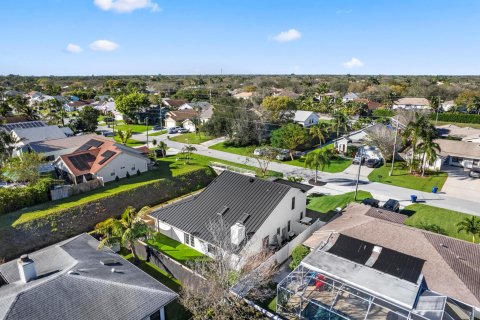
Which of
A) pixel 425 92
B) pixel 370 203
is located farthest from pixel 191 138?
pixel 425 92

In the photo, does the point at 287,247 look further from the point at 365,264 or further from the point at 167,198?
the point at 167,198

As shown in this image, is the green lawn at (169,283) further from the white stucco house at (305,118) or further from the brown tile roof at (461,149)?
the white stucco house at (305,118)

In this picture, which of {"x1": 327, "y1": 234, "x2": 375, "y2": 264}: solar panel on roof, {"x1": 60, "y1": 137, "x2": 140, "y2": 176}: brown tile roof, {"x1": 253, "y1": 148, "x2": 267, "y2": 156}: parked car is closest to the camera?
{"x1": 327, "y1": 234, "x2": 375, "y2": 264}: solar panel on roof

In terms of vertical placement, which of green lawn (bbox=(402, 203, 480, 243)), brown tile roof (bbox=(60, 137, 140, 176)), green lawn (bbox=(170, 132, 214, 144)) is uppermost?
brown tile roof (bbox=(60, 137, 140, 176))

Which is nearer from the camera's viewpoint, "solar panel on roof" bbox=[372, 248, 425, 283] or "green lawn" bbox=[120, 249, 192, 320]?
"solar panel on roof" bbox=[372, 248, 425, 283]

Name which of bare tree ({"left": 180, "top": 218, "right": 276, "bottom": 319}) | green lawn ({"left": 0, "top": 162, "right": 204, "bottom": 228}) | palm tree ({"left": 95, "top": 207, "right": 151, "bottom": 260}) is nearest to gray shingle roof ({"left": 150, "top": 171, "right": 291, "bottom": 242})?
bare tree ({"left": 180, "top": 218, "right": 276, "bottom": 319})

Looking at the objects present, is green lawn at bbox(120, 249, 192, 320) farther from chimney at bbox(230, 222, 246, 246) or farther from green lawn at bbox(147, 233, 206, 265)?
chimney at bbox(230, 222, 246, 246)
